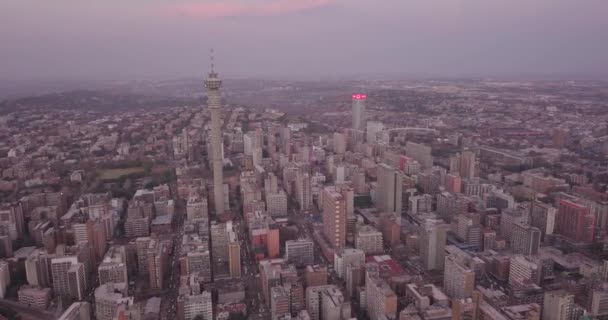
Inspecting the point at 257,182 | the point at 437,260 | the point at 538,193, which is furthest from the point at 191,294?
the point at 538,193

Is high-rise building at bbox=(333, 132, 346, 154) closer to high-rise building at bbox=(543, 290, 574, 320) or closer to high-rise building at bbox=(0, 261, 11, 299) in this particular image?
high-rise building at bbox=(543, 290, 574, 320)

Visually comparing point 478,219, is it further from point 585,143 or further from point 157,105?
point 157,105

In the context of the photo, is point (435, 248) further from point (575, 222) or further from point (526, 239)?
point (575, 222)

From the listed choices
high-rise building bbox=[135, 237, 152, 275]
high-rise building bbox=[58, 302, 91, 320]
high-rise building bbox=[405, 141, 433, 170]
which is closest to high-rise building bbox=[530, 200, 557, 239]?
high-rise building bbox=[405, 141, 433, 170]

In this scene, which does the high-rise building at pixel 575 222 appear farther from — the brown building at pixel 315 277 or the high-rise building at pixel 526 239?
the brown building at pixel 315 277

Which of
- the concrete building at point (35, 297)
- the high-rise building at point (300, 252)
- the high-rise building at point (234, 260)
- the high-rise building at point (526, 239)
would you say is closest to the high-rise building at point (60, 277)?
the concrete building at point (35, 297)

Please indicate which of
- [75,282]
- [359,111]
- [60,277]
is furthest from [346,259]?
[359,111]
